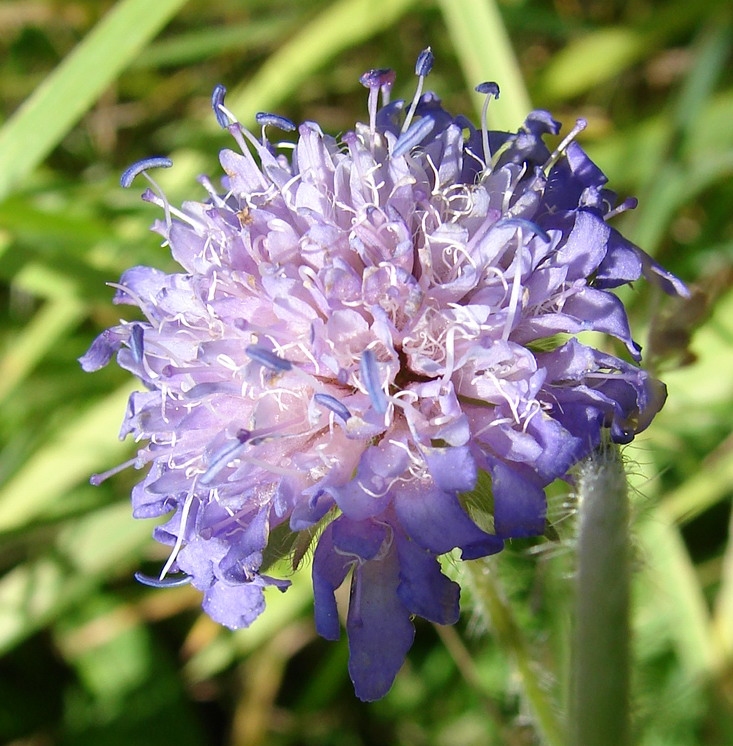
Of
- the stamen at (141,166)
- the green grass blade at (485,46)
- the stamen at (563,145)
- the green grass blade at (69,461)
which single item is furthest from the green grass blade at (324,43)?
the stamen at (563,145)

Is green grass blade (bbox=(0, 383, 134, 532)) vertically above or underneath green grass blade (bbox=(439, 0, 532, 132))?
underneath

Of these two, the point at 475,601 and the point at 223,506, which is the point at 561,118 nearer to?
the point at 475,601

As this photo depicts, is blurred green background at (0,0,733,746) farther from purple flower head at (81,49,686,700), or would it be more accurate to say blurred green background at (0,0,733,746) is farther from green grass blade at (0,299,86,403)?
purple flower head at (81,49,686,700)

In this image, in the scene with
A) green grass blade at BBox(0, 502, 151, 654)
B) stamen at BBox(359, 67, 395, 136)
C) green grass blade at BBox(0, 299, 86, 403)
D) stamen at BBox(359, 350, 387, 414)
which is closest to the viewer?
stamen at BBox(359, 350, 387, 414)

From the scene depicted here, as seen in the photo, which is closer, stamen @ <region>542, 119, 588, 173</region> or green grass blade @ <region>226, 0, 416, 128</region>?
stamen @ <region>542, 119, 588, 173</region>

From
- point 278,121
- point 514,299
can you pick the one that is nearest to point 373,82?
point 278,121

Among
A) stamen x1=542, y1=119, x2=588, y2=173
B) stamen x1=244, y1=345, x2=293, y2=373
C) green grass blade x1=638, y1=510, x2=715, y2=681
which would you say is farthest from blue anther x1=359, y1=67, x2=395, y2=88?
green grass blade x1=638, y1=510, x2=715, y2=681
